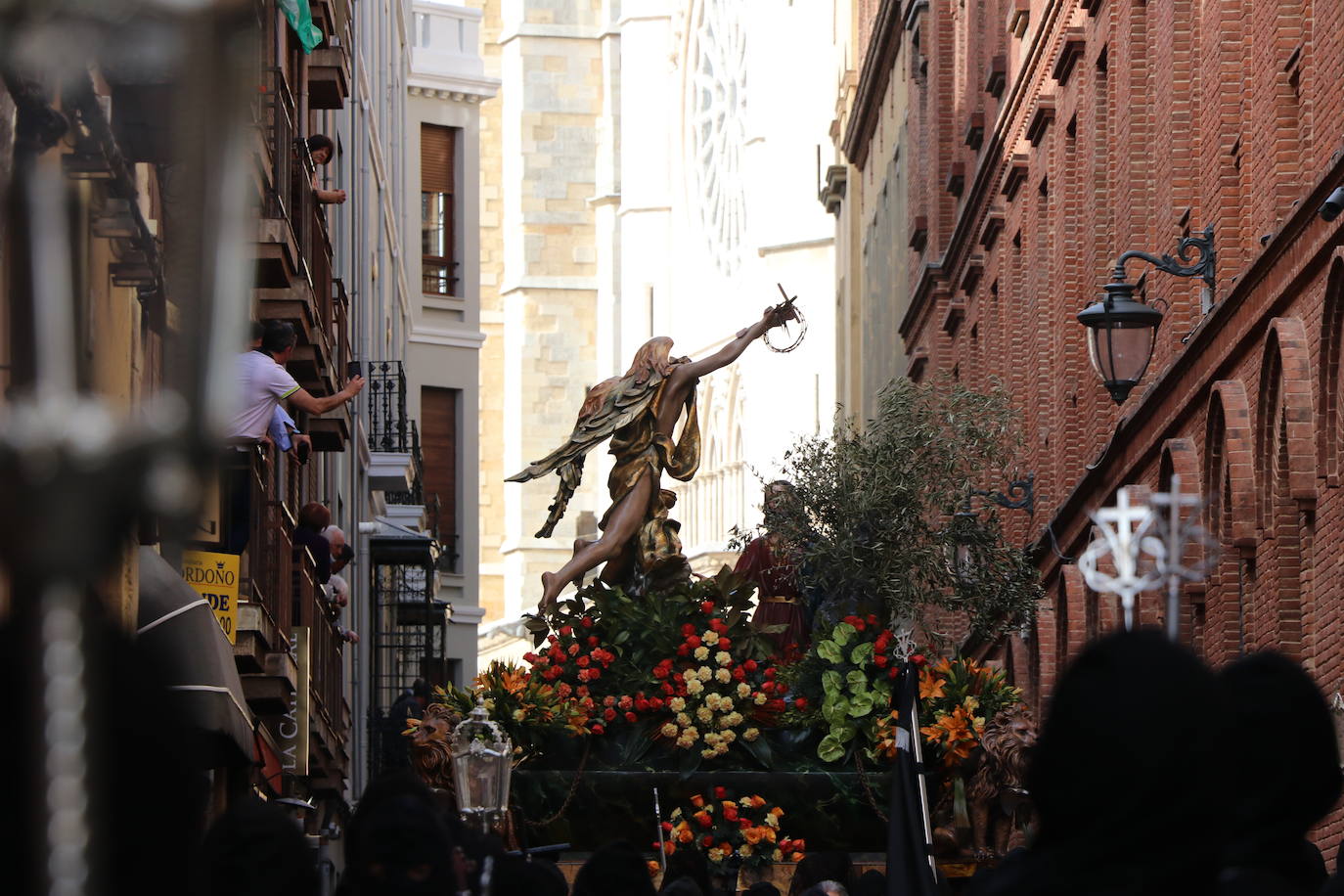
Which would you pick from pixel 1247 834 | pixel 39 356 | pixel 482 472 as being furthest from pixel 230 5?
pixel 482 472

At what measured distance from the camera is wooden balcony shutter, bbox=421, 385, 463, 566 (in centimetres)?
5450

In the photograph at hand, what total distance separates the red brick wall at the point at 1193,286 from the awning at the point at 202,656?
20.0ft

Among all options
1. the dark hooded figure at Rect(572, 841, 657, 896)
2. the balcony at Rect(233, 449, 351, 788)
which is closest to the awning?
the balcony at Rect(233, 449, 351, 788)

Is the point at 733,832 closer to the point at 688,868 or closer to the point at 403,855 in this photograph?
the point at 688,868

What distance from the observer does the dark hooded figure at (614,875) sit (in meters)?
7.53

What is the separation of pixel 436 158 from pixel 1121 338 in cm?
3857

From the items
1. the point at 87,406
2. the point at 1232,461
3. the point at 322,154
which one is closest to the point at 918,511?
the point at 322,154

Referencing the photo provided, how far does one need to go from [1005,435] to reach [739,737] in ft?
27.7

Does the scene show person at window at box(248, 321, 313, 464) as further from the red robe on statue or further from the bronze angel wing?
the red robe on statue

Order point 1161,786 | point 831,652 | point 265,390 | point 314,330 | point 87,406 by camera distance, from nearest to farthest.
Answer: point 87,406, point 1161,786, point 265,390, point 831,652, point 314,330

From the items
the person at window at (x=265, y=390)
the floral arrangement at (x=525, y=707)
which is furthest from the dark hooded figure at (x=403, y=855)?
the floral arrangement at (x=525, y=707)

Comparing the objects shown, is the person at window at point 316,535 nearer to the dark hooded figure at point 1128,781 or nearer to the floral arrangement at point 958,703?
the floral arrangement at point 958,703

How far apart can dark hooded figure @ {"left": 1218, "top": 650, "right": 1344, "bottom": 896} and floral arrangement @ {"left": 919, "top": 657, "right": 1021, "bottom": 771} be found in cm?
1185

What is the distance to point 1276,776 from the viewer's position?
464 centimetres
